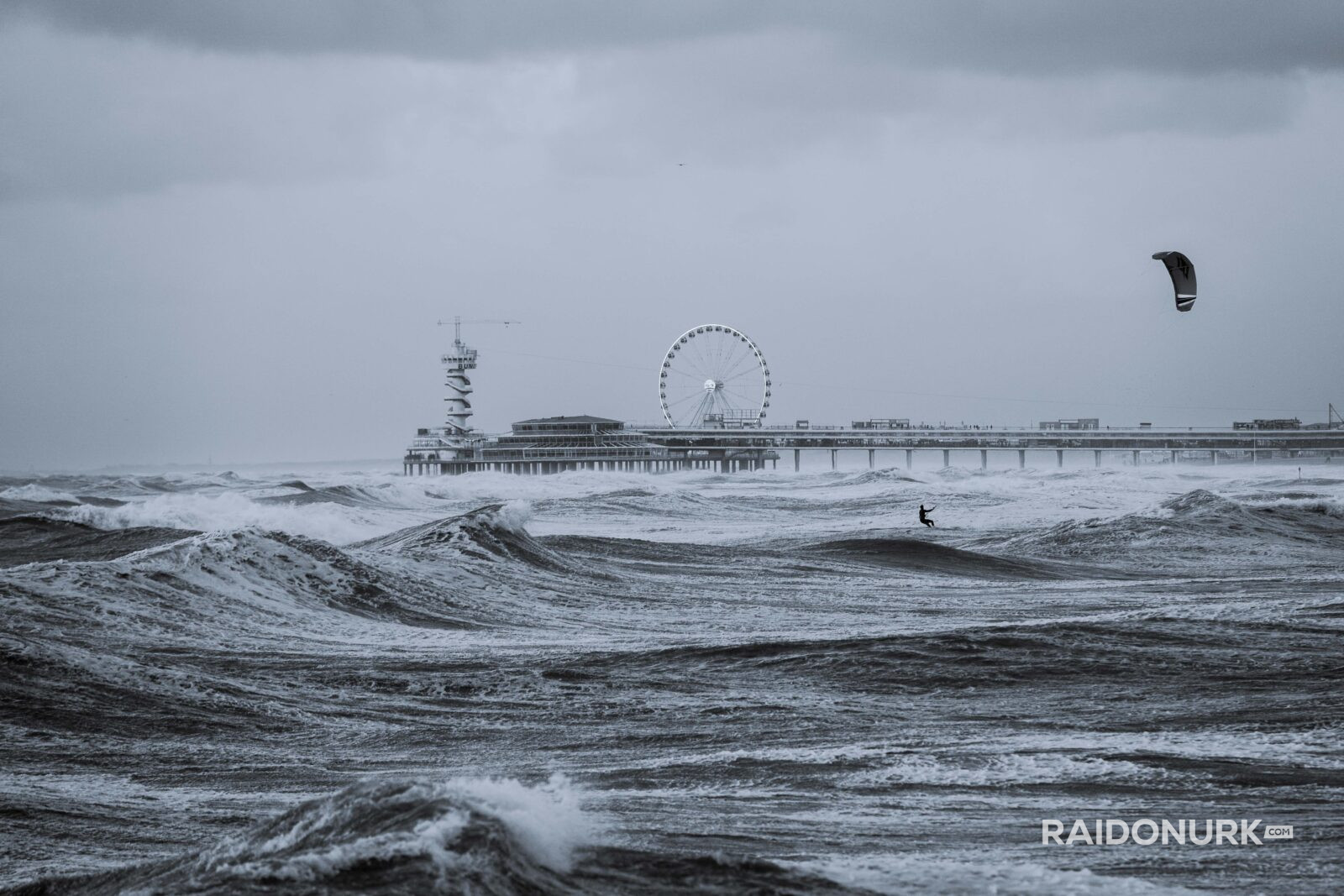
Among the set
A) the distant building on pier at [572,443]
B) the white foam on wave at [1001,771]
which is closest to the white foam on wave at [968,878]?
the white foam on wave at [1001,771]

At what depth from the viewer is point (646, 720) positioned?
30.8 ft

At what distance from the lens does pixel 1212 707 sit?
9352 mm

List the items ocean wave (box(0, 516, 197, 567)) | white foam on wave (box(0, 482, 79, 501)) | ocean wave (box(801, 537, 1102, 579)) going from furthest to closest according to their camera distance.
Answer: white foam on wave (box(0, 482, 79, 501)) → ocean wave (box(0, 516, 197, 567)) → ocean wave (box(801, 537, 1102, 579))

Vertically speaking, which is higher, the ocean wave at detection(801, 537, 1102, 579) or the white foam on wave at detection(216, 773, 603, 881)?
the white foam on wave at detection(216, 773, 603, 881)

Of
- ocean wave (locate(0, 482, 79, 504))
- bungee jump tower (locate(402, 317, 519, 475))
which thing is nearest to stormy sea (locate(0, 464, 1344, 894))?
ocean wave (locate(0, 482, 79, 504))

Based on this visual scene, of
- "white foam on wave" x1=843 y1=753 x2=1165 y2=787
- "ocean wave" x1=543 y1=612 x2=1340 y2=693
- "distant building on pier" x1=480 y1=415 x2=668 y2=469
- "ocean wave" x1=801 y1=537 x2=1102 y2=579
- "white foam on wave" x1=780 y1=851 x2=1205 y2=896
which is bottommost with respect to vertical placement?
"ocean wave" x1=801 y1=537 x2=1102 y2=579

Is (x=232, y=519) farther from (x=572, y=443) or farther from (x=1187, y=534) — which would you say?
(x=572, y=443)

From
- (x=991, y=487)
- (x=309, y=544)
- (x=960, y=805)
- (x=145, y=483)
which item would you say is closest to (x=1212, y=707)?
(x=960, y=805)

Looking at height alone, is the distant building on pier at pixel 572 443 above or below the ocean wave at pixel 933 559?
above

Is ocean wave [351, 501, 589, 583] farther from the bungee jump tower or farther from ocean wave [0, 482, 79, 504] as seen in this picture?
the bungee jump tower

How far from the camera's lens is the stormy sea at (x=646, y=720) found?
17.0 ft

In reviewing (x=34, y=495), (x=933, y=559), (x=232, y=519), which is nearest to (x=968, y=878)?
(x=933, y=559)

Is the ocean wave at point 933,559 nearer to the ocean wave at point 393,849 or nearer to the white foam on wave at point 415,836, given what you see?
the white foam on wave at point 415,836

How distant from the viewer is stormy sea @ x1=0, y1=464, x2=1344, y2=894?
5.20 meters
